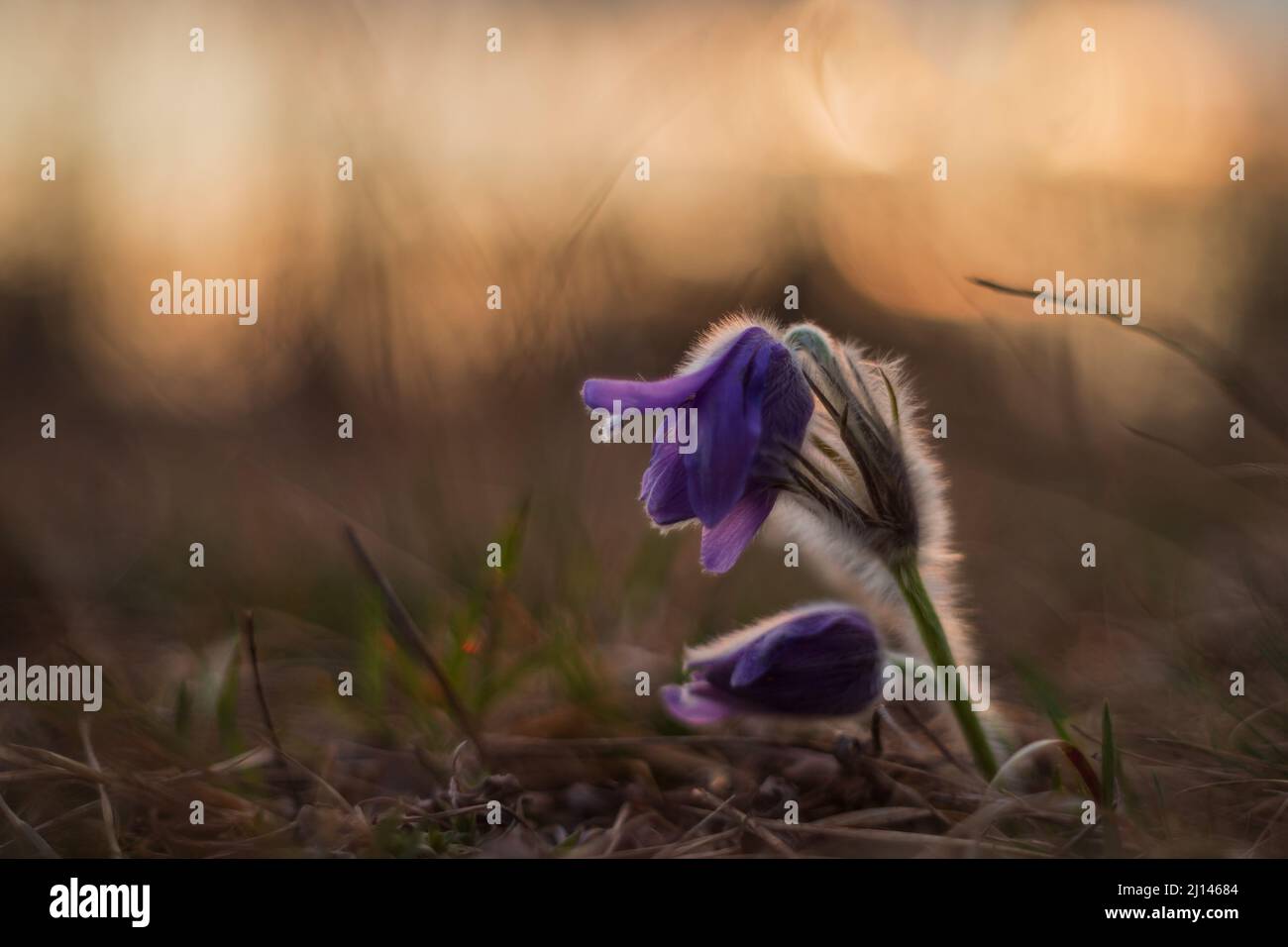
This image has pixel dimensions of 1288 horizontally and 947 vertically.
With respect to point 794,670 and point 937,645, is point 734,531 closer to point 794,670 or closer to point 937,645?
point 794,670

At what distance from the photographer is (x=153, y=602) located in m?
2.74

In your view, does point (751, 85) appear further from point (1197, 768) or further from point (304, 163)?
point (1197, 768)

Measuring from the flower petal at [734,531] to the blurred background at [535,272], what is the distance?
0.83 metres

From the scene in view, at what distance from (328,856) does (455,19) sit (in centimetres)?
248

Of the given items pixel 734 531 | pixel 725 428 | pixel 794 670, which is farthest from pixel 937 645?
pixel 725 428

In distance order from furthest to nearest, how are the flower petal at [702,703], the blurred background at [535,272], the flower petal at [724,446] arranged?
the blurred background at [535,272] → the flower petal at [702,703] → the flower petal at [724,446]

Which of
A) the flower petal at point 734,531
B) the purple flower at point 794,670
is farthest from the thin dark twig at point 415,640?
the flower petal at point 734,531

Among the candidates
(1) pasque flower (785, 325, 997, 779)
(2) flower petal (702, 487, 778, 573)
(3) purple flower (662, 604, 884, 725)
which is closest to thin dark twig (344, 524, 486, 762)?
(3) purple flower (662, 604, 884, 725)

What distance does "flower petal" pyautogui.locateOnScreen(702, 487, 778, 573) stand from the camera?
5.12ft

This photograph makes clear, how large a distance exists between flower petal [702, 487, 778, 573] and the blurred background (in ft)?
2.71

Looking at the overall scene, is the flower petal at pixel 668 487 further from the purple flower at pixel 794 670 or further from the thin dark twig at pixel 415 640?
the thin dark twig at pixel 415 640

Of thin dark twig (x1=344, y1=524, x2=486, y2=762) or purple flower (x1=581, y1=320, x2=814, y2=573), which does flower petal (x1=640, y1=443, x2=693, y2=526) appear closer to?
purple flower (x1=581, y1=320, x2=814, y2=573)

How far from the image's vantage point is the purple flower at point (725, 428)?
58.2 inches
